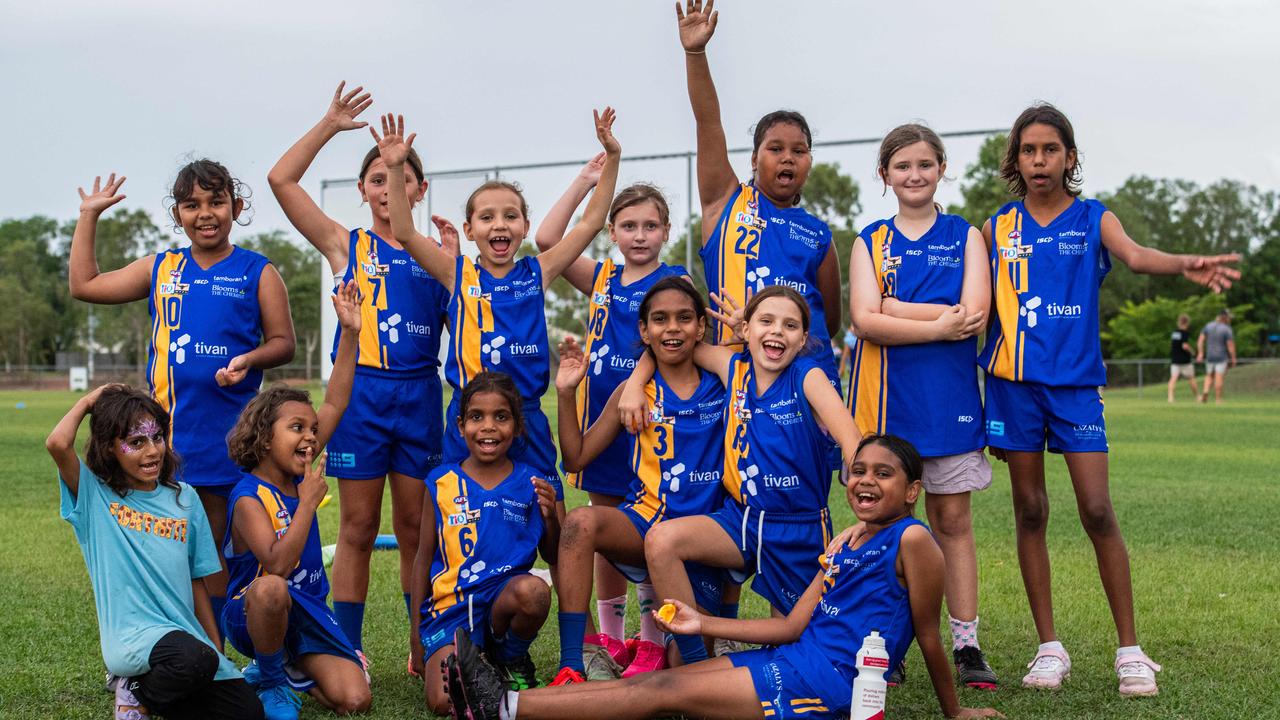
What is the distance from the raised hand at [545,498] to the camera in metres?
4.47

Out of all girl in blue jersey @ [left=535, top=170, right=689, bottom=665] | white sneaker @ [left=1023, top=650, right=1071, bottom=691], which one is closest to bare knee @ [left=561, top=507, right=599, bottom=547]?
girl in blue jersey @ [left=535, top=170, right=689, bottom=665]

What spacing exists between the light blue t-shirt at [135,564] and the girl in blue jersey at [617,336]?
1629 mm

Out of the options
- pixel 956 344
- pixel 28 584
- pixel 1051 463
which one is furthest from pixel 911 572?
pixel 1051 463

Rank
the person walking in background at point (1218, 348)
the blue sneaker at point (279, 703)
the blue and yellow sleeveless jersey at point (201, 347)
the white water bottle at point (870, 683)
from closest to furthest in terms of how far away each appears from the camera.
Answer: the white water bottle at point (870, 683) → the blue sneaker at point (279, 703) → the blue and yellow sleeveless jersey at point (201, 347) → the person walking in background at point (1218, 348)

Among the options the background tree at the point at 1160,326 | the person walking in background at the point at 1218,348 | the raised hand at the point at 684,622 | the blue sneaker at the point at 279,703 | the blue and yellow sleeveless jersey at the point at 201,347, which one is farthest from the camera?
the background tree at the point at 1160,326

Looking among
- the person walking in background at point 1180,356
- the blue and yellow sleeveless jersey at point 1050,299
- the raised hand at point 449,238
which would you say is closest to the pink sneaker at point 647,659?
the blue and yellow sleeveless jersey at point 1050,299

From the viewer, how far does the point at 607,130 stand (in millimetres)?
5105

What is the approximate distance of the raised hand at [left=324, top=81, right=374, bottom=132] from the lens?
16.5ft

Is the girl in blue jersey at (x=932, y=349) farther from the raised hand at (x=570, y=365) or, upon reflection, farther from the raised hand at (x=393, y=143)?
the raised hand at (x=393, y=143)

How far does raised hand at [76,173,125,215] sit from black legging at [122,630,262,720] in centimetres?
197

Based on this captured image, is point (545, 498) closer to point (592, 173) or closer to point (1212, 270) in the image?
point (592, 173)

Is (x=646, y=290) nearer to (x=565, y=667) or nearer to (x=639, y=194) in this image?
(x=639, y=194)

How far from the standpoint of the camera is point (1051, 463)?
1325 centimetres

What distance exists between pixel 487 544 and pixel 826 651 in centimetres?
134
